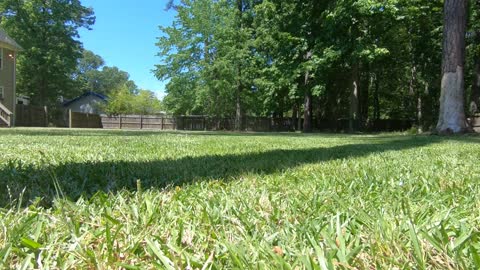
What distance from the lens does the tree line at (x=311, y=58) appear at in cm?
2212

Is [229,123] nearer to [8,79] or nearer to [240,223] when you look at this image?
[8,79]

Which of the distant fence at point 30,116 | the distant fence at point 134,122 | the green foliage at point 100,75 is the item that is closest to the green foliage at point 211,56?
the distant fence at point 134,122

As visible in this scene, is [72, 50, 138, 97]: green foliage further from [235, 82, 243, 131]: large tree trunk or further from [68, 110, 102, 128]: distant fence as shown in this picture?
[235, 82, 243, 131]: large tree trunk

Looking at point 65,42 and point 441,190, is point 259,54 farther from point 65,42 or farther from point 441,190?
point 441,190

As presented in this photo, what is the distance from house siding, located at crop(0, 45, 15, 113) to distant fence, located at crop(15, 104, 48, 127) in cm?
136

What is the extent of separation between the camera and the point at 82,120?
3409 centimetres

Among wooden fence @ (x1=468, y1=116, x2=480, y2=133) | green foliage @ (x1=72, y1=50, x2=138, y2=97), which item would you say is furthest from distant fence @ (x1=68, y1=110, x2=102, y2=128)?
green foliage @ (x1=72, y1=50, x2=138, y2=97)

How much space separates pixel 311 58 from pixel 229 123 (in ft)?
41.6

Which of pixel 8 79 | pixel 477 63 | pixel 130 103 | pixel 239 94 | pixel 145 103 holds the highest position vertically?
pixel 477 63

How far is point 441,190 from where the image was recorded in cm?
226

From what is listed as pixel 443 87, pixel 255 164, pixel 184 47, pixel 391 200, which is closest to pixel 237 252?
pixel 391 200

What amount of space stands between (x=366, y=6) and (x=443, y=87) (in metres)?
8.82

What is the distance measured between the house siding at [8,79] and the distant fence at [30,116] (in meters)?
1.36

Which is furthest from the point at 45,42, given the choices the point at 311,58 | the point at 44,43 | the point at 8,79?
the point at 311,58
